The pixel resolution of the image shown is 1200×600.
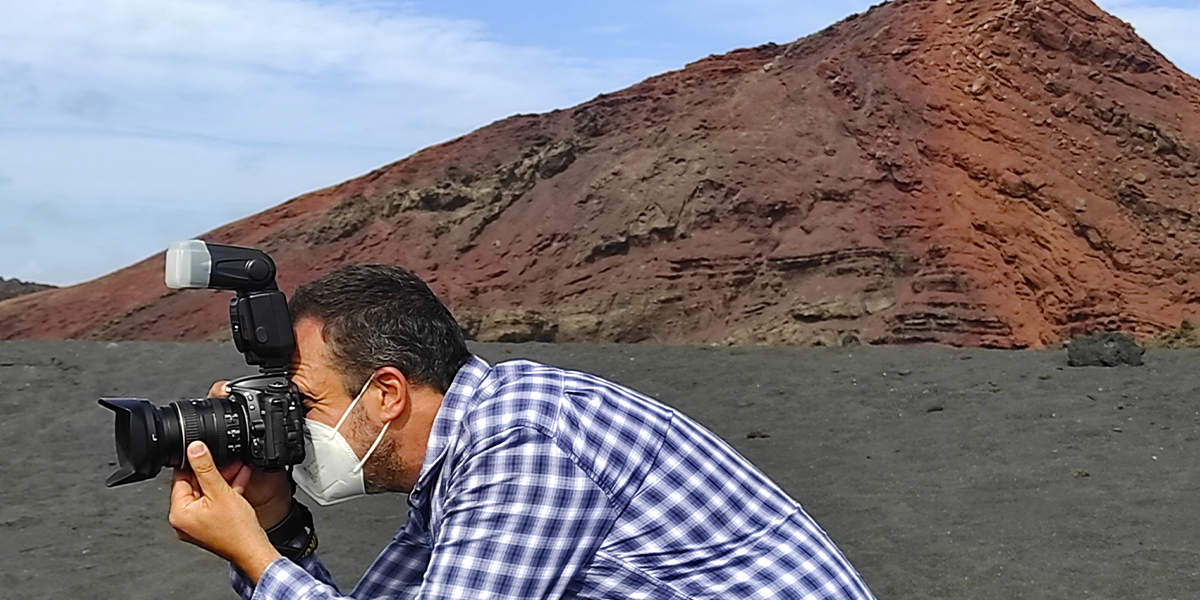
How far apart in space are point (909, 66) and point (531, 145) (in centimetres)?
734

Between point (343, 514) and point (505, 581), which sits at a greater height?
point (505, 581)

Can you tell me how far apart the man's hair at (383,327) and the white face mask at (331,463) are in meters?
0.08

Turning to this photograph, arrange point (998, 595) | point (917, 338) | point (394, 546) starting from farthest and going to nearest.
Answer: point (917, 338)
point (998, 595)
point (394, 546)

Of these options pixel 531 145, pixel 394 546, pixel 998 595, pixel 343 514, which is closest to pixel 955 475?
pixel 998 595

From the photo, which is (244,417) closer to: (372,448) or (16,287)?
(372,448)

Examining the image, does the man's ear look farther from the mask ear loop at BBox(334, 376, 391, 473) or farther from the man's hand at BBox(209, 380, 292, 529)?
the man's hand at BBox(209, 380, 292, 529)

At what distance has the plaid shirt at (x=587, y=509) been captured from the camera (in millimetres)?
1877

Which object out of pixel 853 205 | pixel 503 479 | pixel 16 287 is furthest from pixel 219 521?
pixel 16 287

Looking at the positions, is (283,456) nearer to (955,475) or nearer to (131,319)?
(955,475)

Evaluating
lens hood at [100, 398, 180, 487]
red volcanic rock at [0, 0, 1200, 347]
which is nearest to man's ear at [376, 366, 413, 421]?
lens hood at [100, 398, 180, 487]

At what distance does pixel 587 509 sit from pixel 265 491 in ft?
2.26

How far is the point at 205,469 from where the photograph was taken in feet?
6.80

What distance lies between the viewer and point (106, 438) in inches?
427

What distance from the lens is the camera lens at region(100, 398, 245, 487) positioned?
81.9 inches
